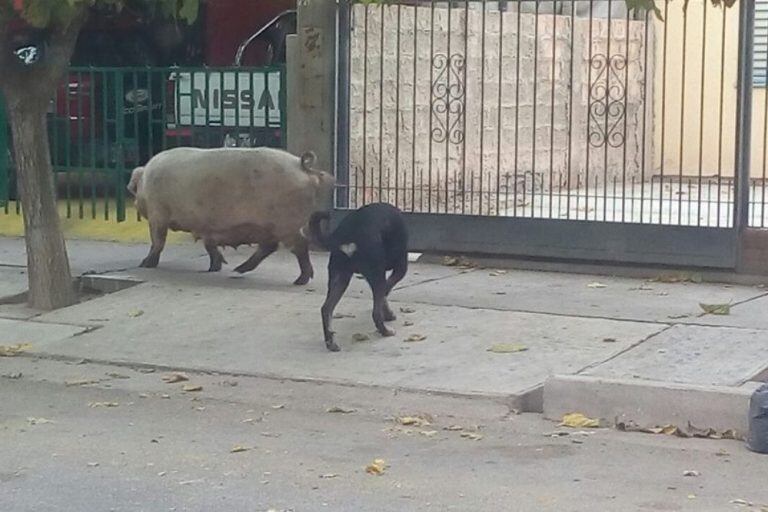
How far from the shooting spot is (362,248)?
9062mm

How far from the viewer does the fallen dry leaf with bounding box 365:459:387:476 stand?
21.7 ft

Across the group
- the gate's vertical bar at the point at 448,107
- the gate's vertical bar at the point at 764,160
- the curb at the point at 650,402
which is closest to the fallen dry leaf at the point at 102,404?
the curb at the point at 650,402

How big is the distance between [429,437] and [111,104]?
7693mm

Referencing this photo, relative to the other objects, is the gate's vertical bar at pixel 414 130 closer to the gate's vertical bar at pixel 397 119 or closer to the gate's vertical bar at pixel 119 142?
the gate's vertical bar at pixel 397 119

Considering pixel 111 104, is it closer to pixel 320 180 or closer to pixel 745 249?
pixel 320 180

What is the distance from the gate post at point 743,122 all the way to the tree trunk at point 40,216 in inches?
201

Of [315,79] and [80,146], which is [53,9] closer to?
[315,79]

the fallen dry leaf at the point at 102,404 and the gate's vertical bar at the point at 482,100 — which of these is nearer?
the fallen dry leaf at the point at 102,404

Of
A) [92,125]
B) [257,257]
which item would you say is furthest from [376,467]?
[92,125]

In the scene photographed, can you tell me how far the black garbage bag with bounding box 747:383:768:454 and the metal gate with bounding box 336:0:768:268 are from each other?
4278mm

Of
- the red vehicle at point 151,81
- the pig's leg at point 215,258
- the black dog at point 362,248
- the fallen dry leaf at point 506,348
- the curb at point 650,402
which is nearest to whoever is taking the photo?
the curb at point 650,402

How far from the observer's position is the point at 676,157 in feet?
41.3

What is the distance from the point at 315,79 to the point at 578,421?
5.70 meters

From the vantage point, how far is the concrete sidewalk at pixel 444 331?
8328mm
